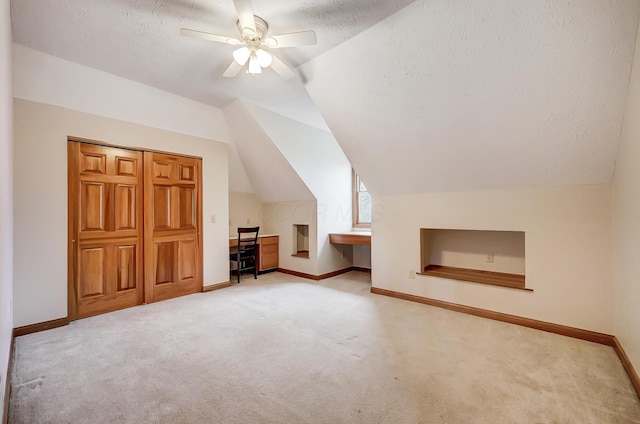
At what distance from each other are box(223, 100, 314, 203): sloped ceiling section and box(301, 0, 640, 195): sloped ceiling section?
1.33 meters

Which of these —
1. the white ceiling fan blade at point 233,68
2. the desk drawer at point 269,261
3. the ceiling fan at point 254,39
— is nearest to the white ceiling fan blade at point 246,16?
the ceiling fan at point 254,39

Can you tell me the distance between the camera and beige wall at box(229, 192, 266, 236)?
5140mm

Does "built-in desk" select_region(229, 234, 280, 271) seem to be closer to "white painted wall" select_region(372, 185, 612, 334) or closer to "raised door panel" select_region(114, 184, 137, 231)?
"raised door panel" select_region(114, 184, 137, 231)

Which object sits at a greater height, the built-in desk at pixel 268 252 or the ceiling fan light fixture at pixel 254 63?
the ceiling fan light fixture at pixel 254 63

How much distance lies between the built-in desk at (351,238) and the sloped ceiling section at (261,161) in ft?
2.70

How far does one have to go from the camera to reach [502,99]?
2154 millimetres

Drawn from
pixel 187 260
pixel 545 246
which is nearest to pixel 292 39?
pixel 545 246

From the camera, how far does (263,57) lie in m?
2.12

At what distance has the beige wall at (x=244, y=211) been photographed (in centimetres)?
514

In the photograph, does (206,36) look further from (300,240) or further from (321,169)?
(300,240)

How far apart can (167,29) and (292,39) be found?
3.67ft

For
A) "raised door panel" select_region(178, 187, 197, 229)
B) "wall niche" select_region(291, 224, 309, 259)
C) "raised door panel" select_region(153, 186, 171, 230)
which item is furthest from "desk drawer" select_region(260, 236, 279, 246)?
"raised door panel" select_region(153, 186, 171, 230)

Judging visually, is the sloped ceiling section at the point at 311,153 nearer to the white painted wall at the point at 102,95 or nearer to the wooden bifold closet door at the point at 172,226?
the white painted wall at the point at 102,95

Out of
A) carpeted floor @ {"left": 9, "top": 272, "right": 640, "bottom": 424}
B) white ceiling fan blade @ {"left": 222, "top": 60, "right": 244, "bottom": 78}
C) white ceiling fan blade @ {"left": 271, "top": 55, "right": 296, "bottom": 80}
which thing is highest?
white ceiling fan blade @ {"left": 222, "top": 60, "right": 244, "bottom": 78}
